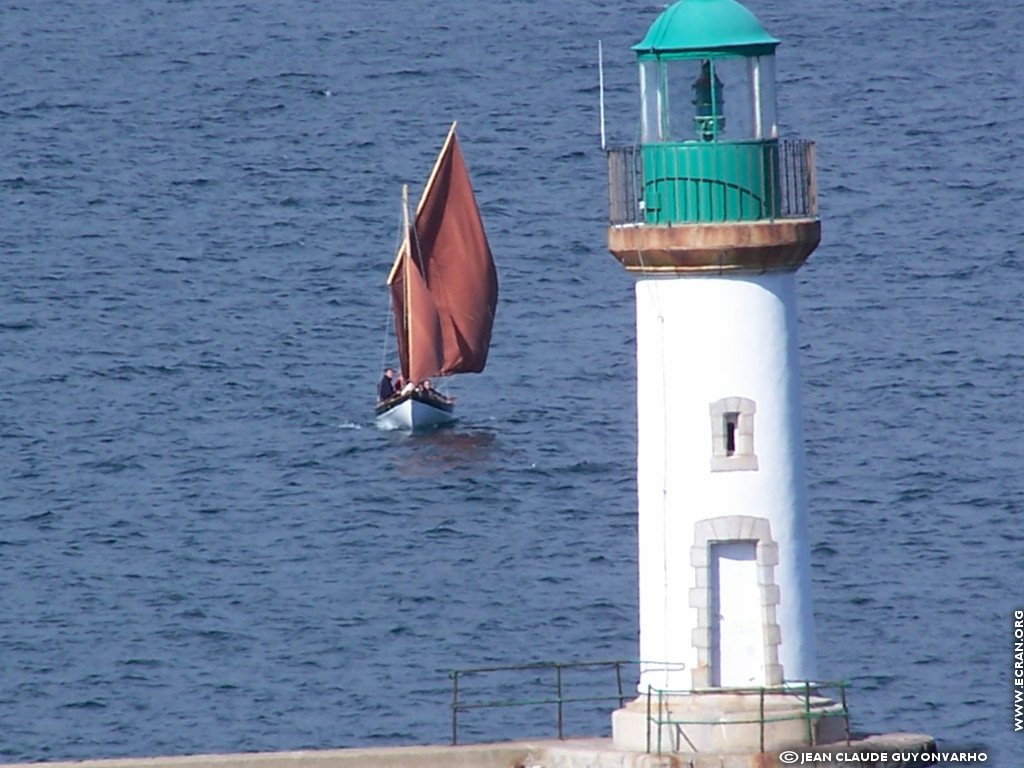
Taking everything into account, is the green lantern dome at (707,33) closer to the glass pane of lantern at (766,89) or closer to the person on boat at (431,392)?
the glass pane of lantern at (766,89)

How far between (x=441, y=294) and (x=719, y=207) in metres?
55.7

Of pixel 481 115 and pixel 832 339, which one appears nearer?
pixel 832 339

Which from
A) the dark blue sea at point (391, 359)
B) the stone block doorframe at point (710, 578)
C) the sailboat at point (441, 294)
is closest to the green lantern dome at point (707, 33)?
the stone block doorframe at point (710, 578)

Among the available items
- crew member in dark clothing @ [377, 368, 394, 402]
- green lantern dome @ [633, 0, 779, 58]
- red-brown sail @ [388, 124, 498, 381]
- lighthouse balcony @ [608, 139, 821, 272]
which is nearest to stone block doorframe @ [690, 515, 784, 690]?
lighthouse balcony @ [608, 139, 821, 272]

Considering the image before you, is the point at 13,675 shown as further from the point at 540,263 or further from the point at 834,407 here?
the point at 540,263

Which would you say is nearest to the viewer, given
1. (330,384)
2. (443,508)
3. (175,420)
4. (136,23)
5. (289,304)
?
(443,508)

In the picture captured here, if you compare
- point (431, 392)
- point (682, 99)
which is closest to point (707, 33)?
point (682, 99)

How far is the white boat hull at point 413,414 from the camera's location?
70.8m

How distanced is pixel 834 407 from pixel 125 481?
1918cm

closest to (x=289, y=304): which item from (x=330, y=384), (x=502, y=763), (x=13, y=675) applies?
(x=330, y=384)

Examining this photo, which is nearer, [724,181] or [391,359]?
[724,181]

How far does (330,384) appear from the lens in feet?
243

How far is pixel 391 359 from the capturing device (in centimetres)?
7812

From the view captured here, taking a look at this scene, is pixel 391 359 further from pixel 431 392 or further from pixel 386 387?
pixel 386 387
